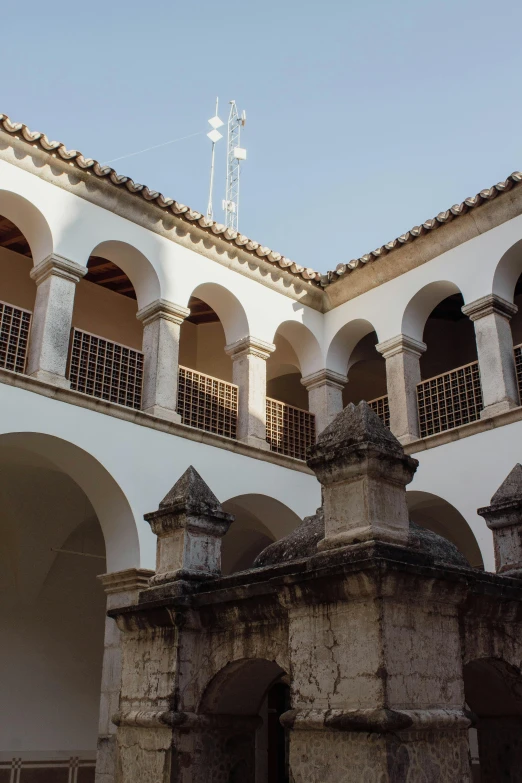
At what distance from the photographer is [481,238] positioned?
436 inches

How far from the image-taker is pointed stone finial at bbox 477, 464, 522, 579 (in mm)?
5215

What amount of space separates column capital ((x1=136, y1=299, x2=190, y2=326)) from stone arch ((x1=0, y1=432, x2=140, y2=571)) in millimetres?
2338

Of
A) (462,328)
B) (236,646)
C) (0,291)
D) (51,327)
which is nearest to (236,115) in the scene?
(462,328)

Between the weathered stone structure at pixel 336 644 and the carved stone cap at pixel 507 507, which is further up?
the carved stone cap at pixel 507 507

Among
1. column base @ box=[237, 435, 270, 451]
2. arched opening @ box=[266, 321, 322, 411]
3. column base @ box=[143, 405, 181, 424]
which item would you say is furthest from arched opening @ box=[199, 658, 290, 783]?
arched opening @ box=[266, 321, 322, 411]

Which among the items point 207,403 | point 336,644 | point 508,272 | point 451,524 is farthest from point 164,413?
point 336,644

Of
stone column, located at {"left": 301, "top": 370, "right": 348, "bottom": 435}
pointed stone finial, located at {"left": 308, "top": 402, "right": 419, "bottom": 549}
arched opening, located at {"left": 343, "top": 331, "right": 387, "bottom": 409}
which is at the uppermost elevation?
arched opening, located at {"left": 343, "top": 331, "right": 387, "bottom": 409}

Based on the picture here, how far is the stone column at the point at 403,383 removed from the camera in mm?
11273

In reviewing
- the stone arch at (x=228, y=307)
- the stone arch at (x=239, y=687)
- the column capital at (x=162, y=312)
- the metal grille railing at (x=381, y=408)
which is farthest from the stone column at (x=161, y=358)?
the stone arch at (x=239, y=687)

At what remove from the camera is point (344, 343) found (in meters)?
12.9

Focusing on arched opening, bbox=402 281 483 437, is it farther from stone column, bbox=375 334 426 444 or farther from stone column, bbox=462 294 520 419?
stone column, bbox=462 294 520 419

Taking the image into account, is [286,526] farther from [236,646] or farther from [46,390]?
[236,646]

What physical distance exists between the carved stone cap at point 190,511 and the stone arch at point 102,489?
4082 mm

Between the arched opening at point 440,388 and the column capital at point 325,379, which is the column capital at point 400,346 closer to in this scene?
the arched opening at point 440,388
